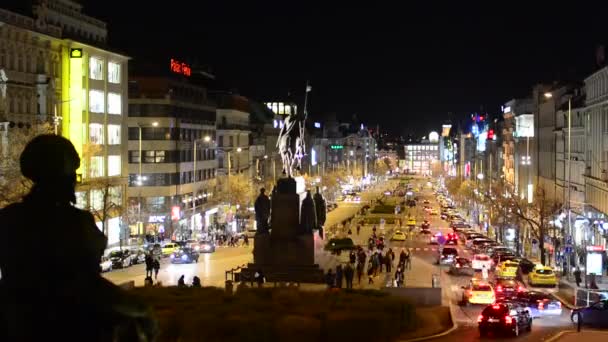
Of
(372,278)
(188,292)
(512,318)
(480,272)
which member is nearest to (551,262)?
(480,272)

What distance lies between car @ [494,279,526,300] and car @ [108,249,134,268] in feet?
66.9

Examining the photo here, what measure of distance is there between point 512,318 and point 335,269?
14152 millimetres

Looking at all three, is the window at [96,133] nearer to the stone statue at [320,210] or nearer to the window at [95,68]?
the window at [95,68]

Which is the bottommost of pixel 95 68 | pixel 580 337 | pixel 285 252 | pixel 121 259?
pixel 121 259

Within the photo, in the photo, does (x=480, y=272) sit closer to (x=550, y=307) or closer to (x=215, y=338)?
(x=550, y=307)

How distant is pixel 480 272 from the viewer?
61.4 meters

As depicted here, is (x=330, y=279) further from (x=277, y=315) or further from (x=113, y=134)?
(x=113, y=134)

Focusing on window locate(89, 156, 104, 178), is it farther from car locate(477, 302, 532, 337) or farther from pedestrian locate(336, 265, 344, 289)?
car locate(477, 302, 532, 337)

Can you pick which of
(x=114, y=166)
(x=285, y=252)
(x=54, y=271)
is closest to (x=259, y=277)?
(x=285, y=252)

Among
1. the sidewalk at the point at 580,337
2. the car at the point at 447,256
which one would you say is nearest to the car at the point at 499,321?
the sidewalk at the point at 580,337

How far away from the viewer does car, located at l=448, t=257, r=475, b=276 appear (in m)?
59.7

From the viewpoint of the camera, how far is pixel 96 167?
264 feet

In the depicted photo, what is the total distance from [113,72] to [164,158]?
1513 centimetres

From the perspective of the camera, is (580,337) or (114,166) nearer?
(580,337)
